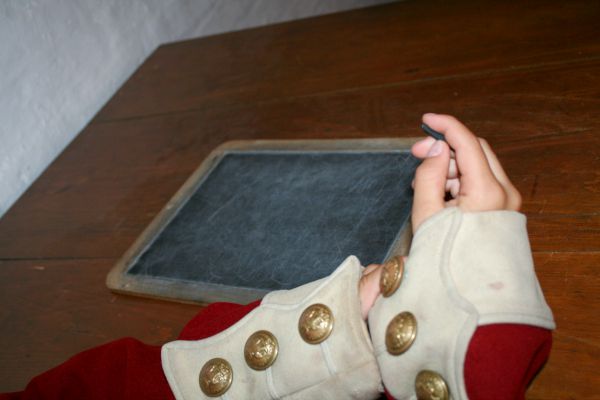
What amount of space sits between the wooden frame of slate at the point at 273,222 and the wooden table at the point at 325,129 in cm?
4

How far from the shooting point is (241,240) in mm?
785

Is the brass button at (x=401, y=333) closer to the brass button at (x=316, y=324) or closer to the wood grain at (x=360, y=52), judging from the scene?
the brass button at (x=316, y=324)

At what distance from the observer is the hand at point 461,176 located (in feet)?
1.59

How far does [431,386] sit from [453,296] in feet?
0.21

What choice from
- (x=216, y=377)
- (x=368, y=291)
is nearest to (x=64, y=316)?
(x=216, y=377)

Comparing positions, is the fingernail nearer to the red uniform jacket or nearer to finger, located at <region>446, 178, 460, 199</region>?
finger, located at <region>446, 178, 460, 199</region>

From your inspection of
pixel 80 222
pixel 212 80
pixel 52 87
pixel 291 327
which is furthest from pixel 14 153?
pixel 291 327

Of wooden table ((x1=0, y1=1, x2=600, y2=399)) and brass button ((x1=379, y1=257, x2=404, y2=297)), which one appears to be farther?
wooden table ((x1=0, y1=1, x2=600, y2=399))

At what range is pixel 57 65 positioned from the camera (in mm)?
1190

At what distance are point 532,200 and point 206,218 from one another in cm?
41

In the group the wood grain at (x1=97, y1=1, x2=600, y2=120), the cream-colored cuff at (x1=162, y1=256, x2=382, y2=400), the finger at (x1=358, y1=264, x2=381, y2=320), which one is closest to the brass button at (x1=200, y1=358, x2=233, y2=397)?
the cream-colored cuff at (x1=162, y1=256, x2=382, y2=400)

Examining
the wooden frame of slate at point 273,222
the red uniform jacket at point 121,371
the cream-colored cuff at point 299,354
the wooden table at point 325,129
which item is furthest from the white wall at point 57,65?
the cream-colored cuff at point 299,354

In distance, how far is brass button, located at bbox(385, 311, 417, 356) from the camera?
449 millimetres

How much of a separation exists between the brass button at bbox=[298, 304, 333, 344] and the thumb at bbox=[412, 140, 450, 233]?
10 centimetres
